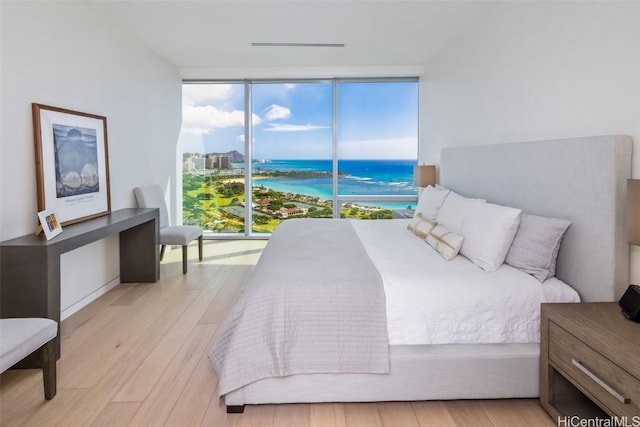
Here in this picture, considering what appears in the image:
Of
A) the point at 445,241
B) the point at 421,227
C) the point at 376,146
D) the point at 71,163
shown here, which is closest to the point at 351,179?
the point at 376,146

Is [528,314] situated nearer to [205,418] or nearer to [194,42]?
[205,418]

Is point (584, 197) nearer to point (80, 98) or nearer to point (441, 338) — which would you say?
point (441, 338)

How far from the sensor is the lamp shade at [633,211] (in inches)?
62.6

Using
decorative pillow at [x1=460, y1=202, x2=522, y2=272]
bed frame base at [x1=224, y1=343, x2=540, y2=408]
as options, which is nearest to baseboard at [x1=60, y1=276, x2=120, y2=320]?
bed frame base at [x1=224, y1=343, x2=540, y2=408]

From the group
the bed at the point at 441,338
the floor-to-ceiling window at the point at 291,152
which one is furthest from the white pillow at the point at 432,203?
the floor-to-ceiling window at the point at 291,152

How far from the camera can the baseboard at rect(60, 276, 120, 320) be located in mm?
3028

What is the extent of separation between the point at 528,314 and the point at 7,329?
247 cm

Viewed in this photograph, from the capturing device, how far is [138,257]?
397 centimetres

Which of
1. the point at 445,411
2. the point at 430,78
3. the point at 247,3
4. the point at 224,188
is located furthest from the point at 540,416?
the point at 224,188

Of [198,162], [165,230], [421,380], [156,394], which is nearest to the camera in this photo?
[421,380]

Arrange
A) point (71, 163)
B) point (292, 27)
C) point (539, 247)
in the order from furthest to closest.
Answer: point (292, 27) → point (71, 163) → point (539, 247)

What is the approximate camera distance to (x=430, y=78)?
522 cm

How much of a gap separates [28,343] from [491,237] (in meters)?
2.42

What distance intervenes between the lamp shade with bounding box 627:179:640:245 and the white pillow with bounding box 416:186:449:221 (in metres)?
1.86
